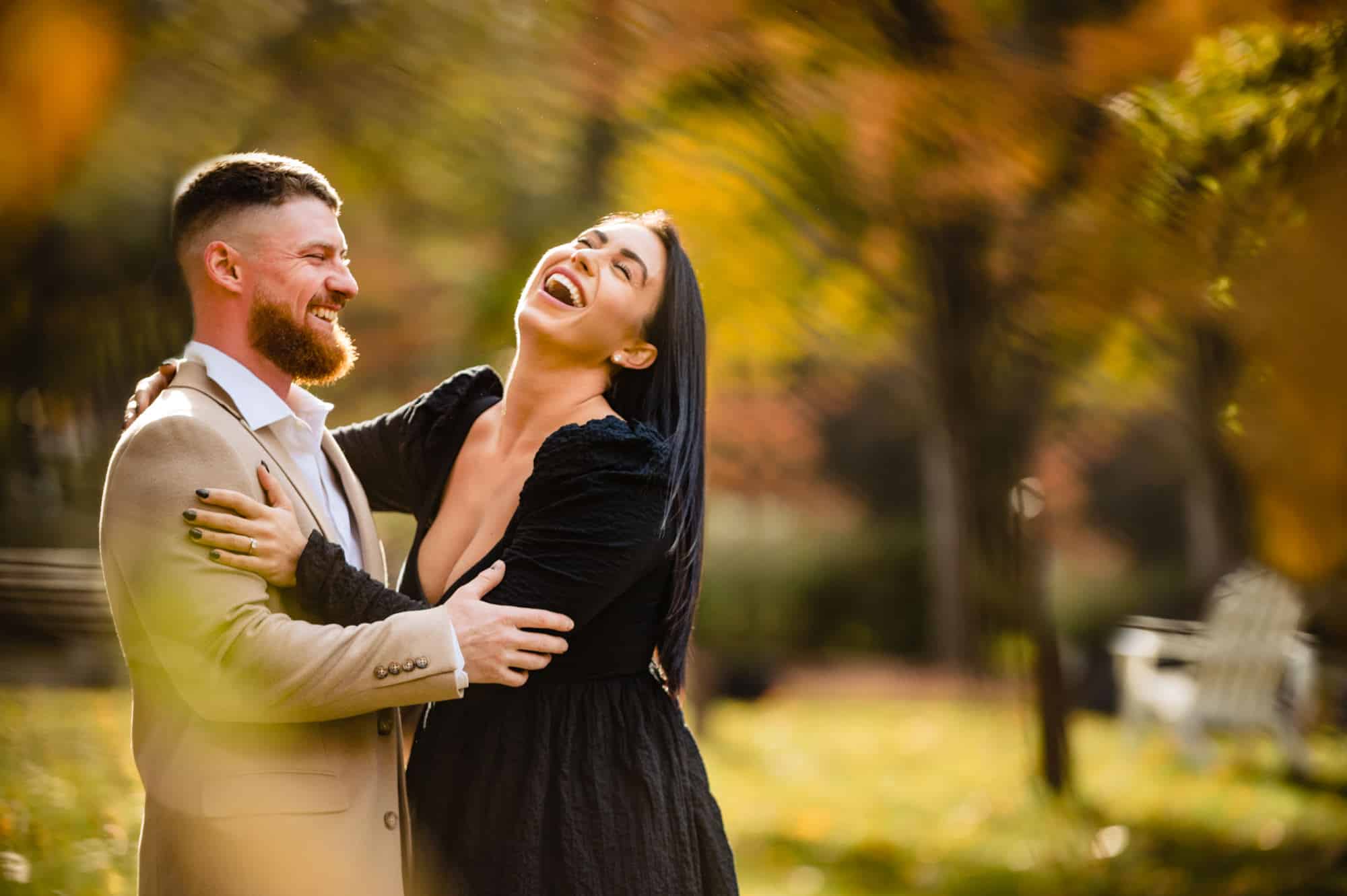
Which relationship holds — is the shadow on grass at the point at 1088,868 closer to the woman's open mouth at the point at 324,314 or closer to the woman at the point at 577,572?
the woman at the point at 577,572

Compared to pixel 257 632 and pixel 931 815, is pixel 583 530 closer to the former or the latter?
pixel 257 632

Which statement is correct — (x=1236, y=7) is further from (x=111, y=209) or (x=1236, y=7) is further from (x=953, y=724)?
(x=953, y=724)

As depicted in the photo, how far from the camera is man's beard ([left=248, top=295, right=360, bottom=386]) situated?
2.22 meters

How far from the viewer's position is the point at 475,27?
4.05 meters

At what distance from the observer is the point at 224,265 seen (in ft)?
7.23

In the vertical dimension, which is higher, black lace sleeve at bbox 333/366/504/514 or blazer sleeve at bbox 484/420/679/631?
black lace sleeve at bbox 333/366/504/514

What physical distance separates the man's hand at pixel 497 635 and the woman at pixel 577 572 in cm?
4

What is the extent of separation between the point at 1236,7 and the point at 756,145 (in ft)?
9.46

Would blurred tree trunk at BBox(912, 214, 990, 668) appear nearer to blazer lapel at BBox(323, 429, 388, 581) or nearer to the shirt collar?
blazer lapel at BBox(323, 429, 388, 581)

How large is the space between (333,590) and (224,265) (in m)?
0.64

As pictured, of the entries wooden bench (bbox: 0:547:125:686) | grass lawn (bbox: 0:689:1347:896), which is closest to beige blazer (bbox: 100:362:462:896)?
grass lawn (bbox: 0:689:1347:896)

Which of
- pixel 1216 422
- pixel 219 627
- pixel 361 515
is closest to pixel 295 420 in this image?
pixel 361 515

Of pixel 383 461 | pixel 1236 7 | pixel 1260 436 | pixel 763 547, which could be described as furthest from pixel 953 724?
pixel 383 461

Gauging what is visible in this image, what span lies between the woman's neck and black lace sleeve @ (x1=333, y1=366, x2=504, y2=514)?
19 cm
